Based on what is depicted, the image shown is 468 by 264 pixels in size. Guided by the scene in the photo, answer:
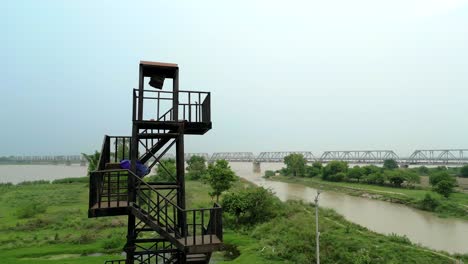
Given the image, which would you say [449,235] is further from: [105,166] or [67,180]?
[67,180]

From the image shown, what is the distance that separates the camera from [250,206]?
2858 centimetres

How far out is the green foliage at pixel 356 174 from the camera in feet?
224

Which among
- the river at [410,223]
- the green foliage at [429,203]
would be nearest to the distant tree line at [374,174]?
the green foliage at [429,203]

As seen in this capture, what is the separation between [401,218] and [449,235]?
634cm

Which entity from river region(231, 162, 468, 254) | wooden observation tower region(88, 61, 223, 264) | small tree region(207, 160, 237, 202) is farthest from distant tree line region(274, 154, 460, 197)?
wooden observation tower region(88, 61, 223, 264)

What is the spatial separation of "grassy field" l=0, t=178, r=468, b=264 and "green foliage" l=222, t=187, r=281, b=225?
1348mm

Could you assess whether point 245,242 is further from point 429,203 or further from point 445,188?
point 445,188

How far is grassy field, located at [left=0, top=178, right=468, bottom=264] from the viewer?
18391mm

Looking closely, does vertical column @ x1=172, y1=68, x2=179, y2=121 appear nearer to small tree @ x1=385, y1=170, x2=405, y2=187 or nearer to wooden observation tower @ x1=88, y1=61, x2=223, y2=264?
wooden observation tower @ x1=88, y1=61, x2=223, y2=264

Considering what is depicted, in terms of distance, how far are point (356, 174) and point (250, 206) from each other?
4794 centimetres

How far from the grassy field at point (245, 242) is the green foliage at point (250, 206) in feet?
4.42

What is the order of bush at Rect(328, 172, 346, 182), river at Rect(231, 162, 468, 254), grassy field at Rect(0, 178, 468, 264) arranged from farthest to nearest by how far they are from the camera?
bush at Rect(328, 172, 346, 182), river at Rect(231, 162, 468, 254), grassy field at Rect(0, 178, 468, 264)

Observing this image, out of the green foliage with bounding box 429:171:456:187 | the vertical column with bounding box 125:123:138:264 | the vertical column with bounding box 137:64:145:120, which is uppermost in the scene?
the vertical column with bounding box 137:64:145:120

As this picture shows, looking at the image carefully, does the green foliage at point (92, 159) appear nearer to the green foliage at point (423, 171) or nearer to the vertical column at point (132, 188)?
the vertical column at point (132, 188)
